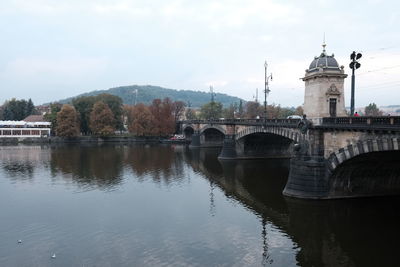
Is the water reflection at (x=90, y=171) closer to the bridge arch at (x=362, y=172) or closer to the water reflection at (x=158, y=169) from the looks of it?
the water reflection at (x=158, y=169)

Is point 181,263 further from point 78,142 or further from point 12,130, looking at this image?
point 12,130

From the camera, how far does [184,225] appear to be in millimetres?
22609

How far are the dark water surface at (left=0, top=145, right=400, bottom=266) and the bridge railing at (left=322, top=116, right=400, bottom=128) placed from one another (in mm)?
6841

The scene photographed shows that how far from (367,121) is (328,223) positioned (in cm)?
769


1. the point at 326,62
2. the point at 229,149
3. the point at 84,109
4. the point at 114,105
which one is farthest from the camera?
the point at 114,105

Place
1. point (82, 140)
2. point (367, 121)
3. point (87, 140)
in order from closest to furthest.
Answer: point (367, 121) < point (82, 140) < point (87, 140)

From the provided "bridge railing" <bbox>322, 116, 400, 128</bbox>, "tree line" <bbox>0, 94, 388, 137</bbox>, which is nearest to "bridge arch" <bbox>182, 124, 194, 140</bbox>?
"tree line" <bbox>0, 94, 388, 137</bbox>

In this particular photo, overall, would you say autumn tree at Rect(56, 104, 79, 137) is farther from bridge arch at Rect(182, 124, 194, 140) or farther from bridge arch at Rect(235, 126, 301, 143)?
bridge arch at Rect(235, 126, 301, 143)

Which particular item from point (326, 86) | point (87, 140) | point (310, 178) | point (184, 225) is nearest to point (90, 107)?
point (87, 140)

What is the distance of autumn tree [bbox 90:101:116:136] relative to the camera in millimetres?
96438

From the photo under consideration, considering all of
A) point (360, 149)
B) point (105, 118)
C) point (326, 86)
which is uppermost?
point (326, 86)

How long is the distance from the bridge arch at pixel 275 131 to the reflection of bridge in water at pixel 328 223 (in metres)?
5.52

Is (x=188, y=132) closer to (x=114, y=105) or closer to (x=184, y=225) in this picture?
(x=114, y=105)

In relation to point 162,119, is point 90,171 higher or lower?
lower
